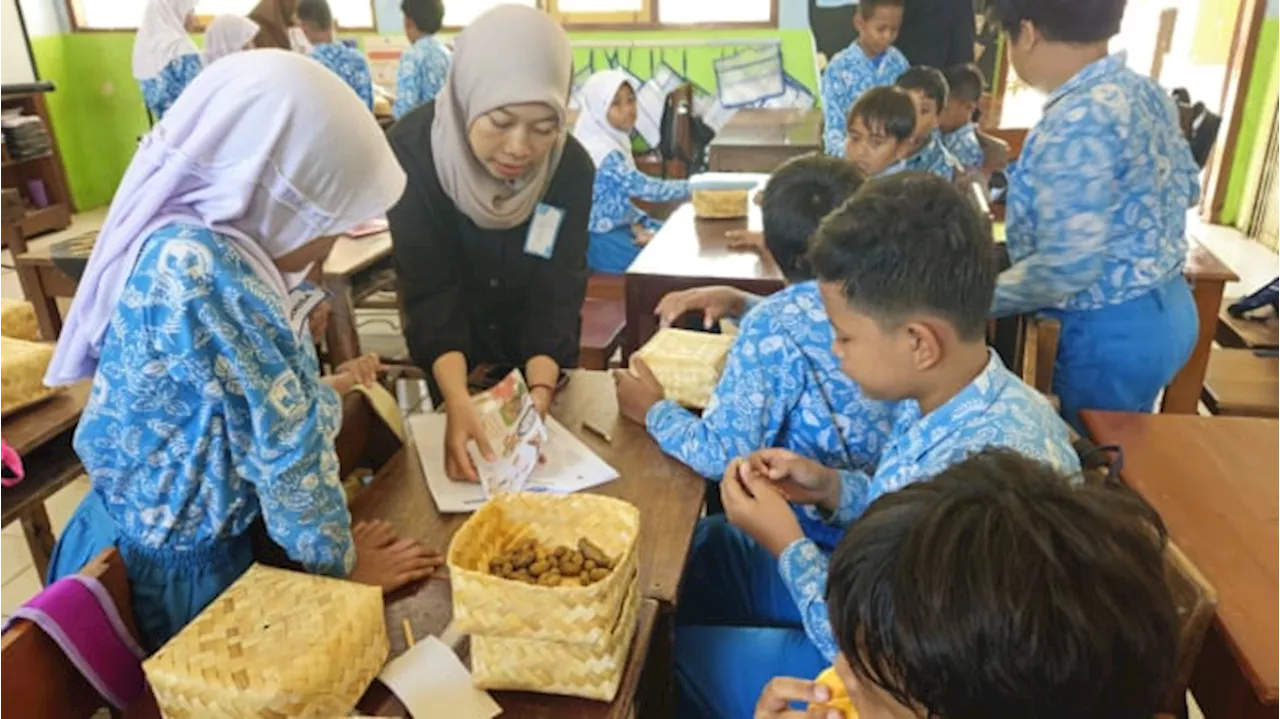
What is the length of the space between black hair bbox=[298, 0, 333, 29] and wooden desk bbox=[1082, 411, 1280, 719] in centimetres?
450

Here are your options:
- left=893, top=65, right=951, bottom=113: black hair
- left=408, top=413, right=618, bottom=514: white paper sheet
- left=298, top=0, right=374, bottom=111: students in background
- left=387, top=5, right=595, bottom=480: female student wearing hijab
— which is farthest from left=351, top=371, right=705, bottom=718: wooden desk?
left=298, top=0, right=374, bottom=111: students in background

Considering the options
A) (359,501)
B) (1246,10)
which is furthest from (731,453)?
(1246,10)

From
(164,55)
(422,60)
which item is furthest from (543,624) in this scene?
(164,55)

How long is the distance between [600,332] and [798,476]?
1652 millimetres

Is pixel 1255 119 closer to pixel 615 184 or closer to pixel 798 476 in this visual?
pixel 615 184

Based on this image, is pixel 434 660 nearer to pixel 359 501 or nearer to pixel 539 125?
pixel 359 501

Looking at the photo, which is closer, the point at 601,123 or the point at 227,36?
the point at 601,123

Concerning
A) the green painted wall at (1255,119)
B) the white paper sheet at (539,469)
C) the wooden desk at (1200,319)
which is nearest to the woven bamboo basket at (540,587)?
the white paper sheet at (539,469)

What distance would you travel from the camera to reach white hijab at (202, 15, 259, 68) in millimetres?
4527

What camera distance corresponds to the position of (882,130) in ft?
9.39

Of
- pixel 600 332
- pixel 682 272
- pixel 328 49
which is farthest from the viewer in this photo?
pixel 328 49

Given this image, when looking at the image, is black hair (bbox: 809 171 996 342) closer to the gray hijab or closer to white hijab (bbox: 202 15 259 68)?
the gray hijab

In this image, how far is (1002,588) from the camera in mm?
667

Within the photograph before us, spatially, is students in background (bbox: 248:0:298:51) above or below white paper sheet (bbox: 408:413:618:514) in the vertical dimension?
above
